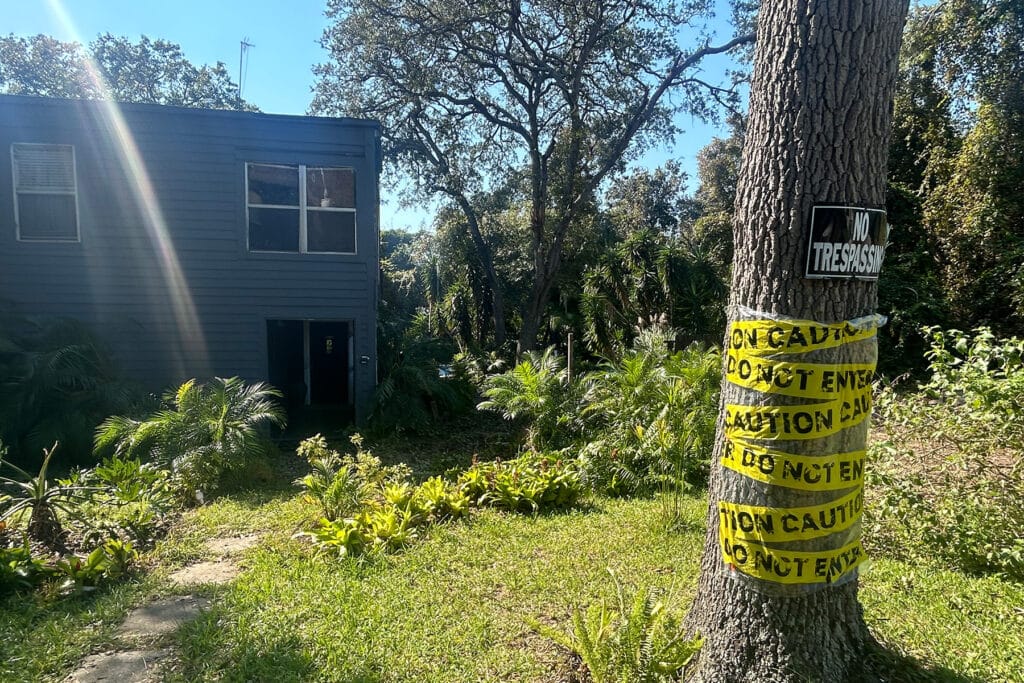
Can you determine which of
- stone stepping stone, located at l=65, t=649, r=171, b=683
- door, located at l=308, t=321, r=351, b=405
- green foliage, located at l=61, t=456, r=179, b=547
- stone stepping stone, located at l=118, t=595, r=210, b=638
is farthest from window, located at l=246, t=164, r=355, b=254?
stone stepping stone, located at l=65, t=649, r=171, b=683

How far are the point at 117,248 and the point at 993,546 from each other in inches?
412

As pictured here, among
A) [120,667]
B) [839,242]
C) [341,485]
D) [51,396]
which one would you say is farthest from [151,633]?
[51,396]

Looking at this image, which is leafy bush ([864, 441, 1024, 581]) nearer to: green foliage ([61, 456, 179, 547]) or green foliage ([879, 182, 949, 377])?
green foliage ([61, 456, 179, 547])

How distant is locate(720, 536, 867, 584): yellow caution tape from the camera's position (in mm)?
2049

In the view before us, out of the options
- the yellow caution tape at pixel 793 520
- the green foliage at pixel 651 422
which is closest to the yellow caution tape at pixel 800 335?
the yellow caution tape at pixel 793 520

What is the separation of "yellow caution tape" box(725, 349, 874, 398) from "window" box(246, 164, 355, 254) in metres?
7.90

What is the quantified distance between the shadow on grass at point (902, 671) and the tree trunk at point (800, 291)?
0.13m

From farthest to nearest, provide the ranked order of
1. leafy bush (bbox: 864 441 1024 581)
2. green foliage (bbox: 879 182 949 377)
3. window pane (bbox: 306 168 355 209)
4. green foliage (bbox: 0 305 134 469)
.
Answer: green foliage (bbox: 879 182 949 377)
window pane (bbox: 306 168 355 209)
green foliage (bbox: 0 305 134 469)
leafy bush (bbox: 864 441 1024 581)

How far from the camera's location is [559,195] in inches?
535

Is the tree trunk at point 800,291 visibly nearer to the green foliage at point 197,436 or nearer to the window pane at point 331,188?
the green foliage at point 197,436

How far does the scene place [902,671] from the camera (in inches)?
90.4

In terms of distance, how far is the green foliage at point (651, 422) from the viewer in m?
5.32

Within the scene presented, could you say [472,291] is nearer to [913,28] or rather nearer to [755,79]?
[913,28]

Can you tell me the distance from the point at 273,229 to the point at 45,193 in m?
3.20
